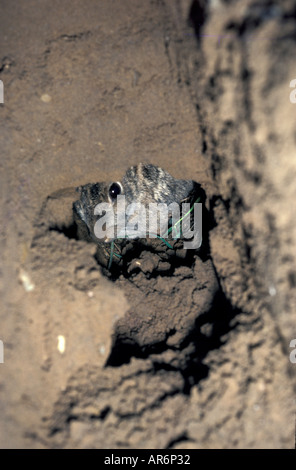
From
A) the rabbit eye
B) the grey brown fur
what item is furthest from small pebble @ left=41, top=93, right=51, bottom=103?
the rabbit eye

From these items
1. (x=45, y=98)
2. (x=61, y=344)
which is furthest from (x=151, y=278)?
(x=45, y=98)

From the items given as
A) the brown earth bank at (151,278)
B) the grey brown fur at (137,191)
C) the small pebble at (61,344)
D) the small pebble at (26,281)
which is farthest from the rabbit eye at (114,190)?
the small pebble at (61,344)

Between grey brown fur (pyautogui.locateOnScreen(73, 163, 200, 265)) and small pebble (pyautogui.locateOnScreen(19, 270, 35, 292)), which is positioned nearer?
small pebble (pyautogui.locateOnScreen(19, 270, 35, 292))

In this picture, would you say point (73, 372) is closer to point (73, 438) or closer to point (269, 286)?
point (73, 438)

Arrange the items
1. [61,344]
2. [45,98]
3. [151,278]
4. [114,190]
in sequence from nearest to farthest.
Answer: [61,344] → [45,98] → [151,278] → [114,190]

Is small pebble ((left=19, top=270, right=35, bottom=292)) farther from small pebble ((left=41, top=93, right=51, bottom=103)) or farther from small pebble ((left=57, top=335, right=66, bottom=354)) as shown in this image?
small pebble ((left=41, top=93, right=51, bottom=103))

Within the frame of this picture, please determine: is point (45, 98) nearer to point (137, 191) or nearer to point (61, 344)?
point (137, 191)
